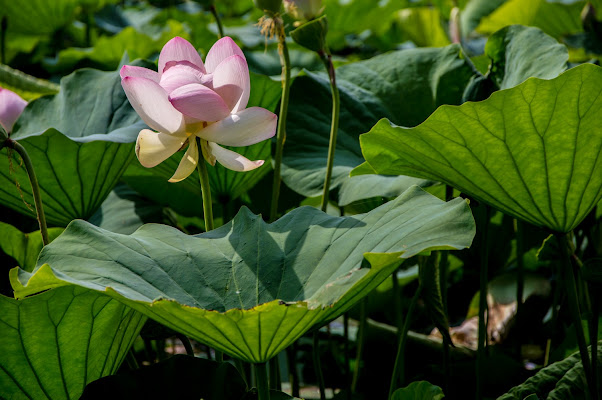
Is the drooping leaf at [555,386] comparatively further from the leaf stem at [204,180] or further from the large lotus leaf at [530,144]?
the leaf stem at [204,180]

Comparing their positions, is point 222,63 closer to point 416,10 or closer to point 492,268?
point 492,268

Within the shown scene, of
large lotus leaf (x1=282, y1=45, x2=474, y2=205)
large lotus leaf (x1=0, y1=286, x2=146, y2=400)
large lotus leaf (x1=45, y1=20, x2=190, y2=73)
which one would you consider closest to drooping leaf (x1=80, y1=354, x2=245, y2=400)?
large lotus leaf (x1=0, y1=286, x2=146, y2=400)

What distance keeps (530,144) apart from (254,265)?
39 centimetres

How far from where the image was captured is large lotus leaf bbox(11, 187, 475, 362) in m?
0.68

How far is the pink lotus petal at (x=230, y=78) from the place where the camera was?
2.64 ft

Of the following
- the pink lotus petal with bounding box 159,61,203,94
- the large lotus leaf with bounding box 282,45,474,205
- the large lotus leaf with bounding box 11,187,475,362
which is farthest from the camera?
the large lotus leaf with bounding box 282,45,474,205

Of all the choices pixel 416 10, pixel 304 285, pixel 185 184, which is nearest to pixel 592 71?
pixel 304 285

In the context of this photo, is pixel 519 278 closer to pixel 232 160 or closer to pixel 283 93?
pixel 283 93

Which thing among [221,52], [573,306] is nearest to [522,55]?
[573,306]

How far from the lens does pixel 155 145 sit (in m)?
0.83

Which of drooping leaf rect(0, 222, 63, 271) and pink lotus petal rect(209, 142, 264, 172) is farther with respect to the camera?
drooping leaf rect(0, 222, 63, 271)

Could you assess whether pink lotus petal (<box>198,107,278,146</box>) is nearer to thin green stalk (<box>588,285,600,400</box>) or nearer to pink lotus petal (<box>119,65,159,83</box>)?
pink lotus petal (<box>119,65,159,83</box>)

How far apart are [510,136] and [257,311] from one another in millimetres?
435

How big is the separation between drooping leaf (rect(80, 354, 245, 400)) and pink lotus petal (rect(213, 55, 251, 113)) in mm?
320
